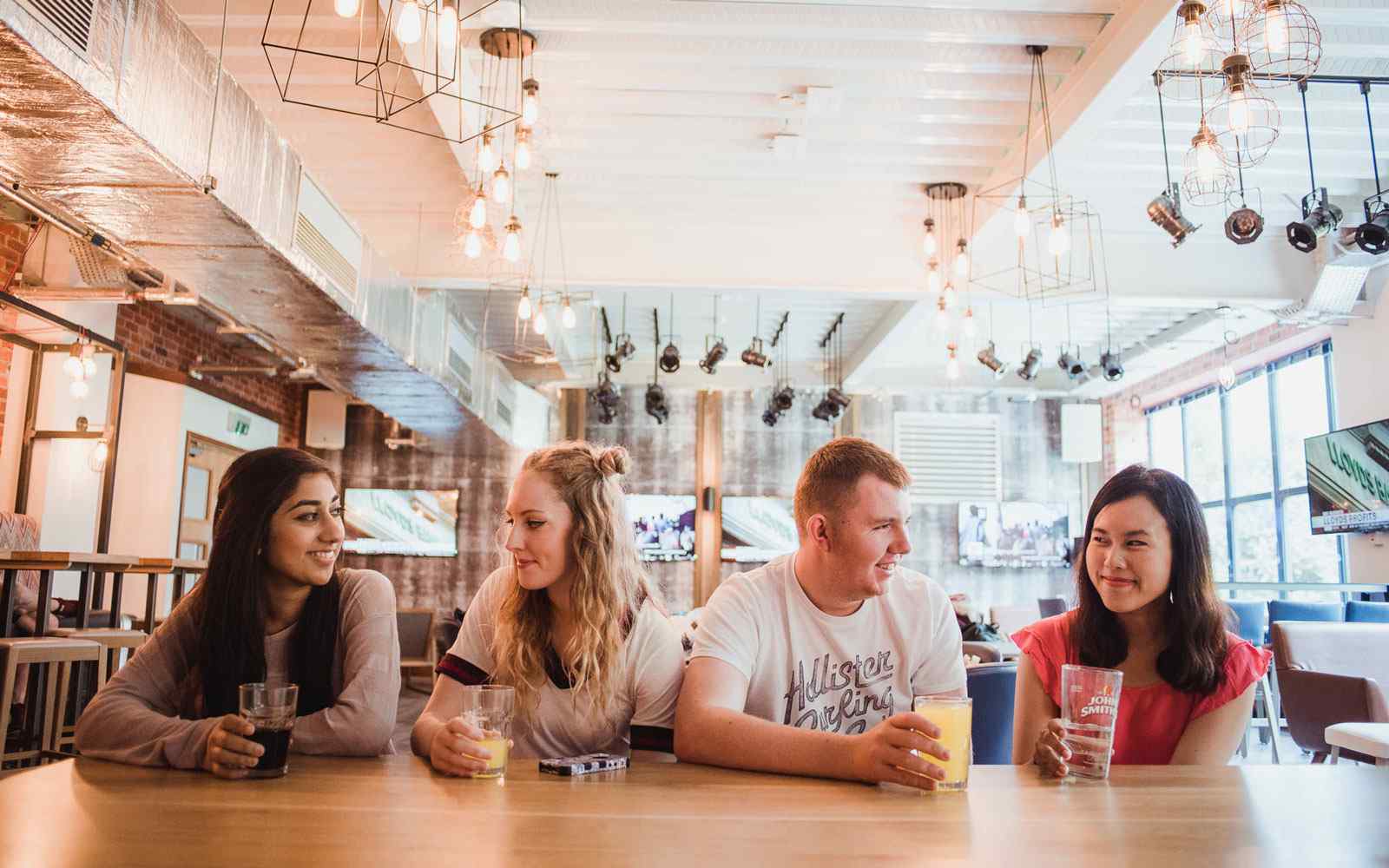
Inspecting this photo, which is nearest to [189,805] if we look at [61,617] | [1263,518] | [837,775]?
[837,775]

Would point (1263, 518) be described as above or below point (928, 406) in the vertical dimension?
below

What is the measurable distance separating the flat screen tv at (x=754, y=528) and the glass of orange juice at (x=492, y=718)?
33.3 ft

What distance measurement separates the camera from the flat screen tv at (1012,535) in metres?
11.6

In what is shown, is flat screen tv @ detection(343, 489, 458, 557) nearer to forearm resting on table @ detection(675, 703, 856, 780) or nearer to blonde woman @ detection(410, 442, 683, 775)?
blonde woman @ detection(410, 442, 683, 775)

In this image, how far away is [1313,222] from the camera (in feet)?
17.6

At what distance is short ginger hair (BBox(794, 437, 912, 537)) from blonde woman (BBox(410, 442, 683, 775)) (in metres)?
0.36

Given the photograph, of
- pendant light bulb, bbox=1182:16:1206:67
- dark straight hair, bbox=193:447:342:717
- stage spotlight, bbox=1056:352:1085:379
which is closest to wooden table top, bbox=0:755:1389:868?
dark straight hair, bbox=193:447:342:717

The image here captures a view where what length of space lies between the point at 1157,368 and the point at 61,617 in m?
10.1

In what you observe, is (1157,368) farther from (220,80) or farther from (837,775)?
(837,775)

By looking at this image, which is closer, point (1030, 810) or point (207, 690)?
point (1030, 810)

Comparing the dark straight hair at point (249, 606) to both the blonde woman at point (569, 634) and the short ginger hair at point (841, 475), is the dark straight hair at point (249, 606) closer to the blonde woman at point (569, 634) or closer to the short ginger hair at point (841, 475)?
the blonde woman at point (569, 634)

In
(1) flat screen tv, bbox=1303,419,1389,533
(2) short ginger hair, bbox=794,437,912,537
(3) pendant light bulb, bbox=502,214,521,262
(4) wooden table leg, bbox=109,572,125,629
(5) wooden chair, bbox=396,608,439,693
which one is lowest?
(5) wooden chair, bbox=396,608,439,693

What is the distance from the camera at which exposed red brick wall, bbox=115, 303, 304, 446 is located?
829cm

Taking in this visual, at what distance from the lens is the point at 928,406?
11945 millimetres
